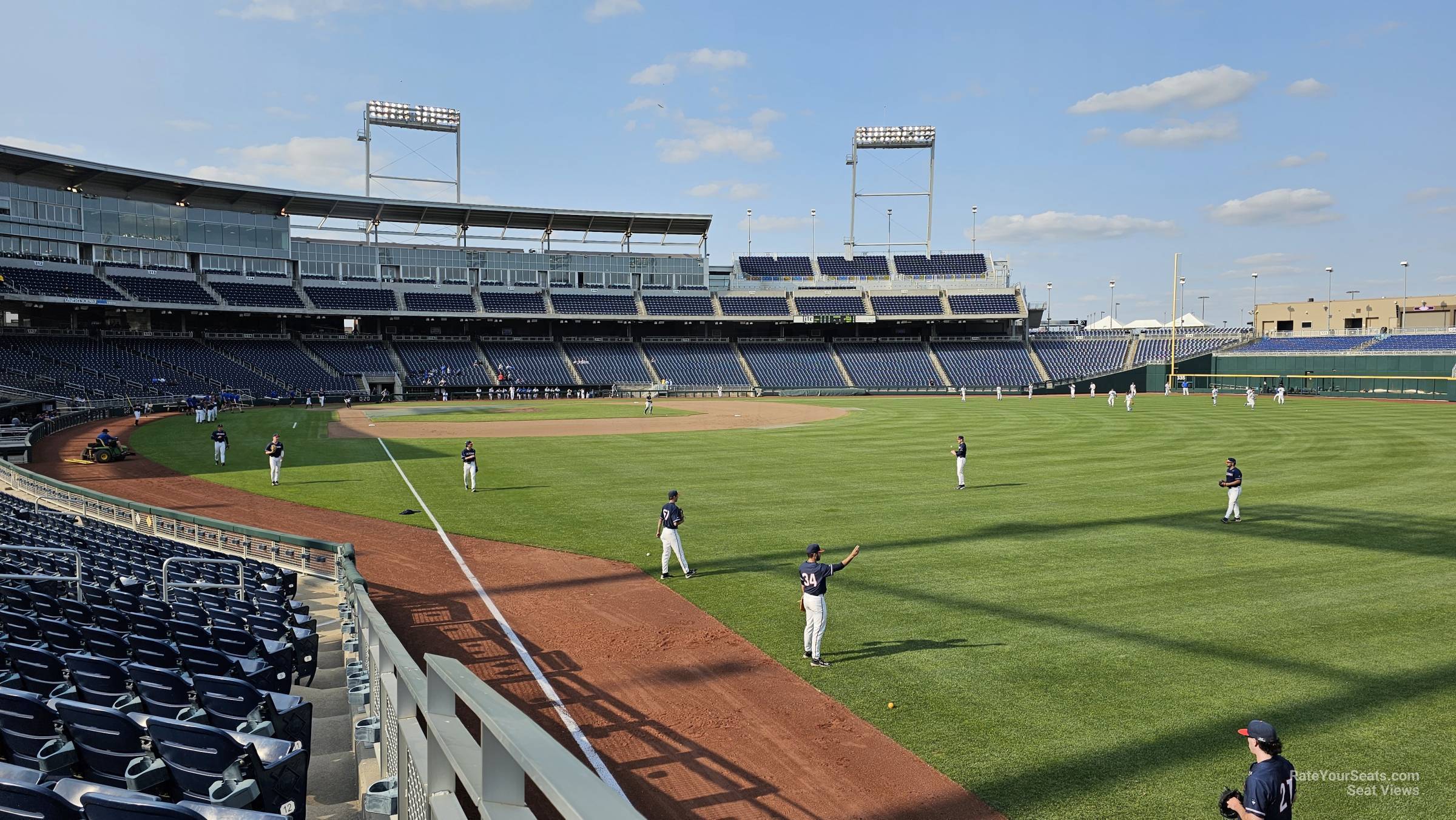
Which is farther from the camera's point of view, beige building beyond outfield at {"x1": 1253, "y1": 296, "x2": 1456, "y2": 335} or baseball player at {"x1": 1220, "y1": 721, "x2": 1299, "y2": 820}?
beige building beyond outfield at {"x1": 1253, "y1": 296, "x2": 1456, "y2": 335}

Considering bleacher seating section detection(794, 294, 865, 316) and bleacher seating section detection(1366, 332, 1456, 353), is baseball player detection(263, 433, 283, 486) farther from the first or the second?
bleacher seating section detection(1366, 332, 1456, 353)

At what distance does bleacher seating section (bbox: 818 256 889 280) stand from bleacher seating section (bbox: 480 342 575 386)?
1358 inches

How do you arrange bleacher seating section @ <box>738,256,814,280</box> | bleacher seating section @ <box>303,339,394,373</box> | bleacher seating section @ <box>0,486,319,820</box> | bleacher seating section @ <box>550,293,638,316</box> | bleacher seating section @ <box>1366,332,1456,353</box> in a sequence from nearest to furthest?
bleacher seating section @ <box>0,486,319,820</box> → bleacher seating section @ <box>1366,332,1456,353</box> → bleacher seating section @ <box>303,339,394,373</box> → bleacher seating section @ <box>550,293,638,316</box> → bleacher seating section @ <box>738,256,814,280</box>

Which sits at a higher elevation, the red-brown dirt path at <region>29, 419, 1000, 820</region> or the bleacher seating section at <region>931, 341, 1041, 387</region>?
the bleacher seating section at <region>931, 341, 1041, 387</region>

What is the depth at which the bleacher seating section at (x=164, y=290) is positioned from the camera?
63.1 m

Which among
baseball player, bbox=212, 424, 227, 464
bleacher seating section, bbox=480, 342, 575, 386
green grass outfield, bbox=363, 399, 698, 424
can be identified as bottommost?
green grass outfield, bbox=363, 399, 698, 424

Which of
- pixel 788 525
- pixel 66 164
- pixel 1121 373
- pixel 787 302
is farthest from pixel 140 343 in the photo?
pixel 1121 373

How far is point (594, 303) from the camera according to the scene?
8500 cm

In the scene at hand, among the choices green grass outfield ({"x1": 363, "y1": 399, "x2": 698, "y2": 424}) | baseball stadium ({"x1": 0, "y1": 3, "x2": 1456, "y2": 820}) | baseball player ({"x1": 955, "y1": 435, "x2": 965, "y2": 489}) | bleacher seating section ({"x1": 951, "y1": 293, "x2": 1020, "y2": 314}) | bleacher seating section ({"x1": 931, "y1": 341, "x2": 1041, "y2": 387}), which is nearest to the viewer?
baseball stadium ({"x1": 0, "y1": 3, "x2": 1456, "y2": 820})

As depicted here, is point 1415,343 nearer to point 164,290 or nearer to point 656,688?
point 656,688

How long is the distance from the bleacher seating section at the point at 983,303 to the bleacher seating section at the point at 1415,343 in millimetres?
32091

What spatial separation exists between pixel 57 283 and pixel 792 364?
6246 cm

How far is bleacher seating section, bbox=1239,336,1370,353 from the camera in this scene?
245 feet

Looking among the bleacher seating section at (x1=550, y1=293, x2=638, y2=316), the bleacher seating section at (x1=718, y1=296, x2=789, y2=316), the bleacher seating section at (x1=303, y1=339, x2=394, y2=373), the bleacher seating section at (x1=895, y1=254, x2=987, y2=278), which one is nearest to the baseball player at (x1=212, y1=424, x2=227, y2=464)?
the bleacher seating section at (x1=303, y1=339, x2=394, y2=373)
